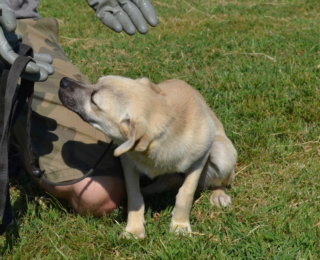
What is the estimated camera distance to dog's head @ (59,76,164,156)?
10.5 ft

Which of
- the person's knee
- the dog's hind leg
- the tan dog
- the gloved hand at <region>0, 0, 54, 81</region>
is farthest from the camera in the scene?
the dog's hind leg

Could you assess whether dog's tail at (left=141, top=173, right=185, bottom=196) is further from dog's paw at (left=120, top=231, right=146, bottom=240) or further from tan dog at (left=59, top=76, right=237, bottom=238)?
dog's paw at (left=120, top=231, right=146, bottom=240)

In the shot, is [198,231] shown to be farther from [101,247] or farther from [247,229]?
[101,247]

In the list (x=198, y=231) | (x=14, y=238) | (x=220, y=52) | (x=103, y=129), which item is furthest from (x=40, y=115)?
(x=220, y=52)

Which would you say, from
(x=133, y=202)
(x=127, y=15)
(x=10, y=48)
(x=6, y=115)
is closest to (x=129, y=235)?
(x=133, y=202)

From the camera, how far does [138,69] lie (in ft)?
19.7

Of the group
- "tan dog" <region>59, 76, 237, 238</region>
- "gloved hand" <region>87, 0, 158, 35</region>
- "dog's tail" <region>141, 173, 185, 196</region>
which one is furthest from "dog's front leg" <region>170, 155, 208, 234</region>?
"gloved hand" <region>87, 0, 158, 35</region>

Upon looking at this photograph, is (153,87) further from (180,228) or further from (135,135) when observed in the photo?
(180,228)

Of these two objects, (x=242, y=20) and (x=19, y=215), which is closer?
(x=19, y=215)

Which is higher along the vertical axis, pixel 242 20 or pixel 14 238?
pixel 14 238

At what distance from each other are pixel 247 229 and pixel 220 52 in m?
3.65

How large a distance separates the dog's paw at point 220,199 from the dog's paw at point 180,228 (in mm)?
352

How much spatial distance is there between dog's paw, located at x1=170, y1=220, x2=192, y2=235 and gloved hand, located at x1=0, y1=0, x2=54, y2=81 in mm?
1229

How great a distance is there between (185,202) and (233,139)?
1.20m
